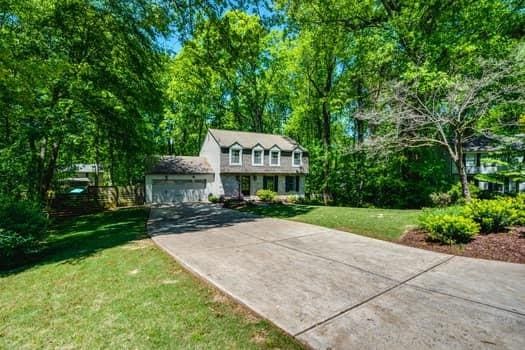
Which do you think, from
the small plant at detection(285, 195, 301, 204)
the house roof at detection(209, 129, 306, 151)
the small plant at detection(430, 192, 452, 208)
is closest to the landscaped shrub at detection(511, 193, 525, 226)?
the small plant at detection(430, 192, 452, 208)

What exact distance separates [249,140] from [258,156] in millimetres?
1660

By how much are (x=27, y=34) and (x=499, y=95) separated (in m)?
18.4

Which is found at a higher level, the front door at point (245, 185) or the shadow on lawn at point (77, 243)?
the front door at point (245, 185)

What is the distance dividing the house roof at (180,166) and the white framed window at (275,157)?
211 inches

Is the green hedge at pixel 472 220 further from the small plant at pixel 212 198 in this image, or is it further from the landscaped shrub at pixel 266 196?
the small plant at pixel 212 198

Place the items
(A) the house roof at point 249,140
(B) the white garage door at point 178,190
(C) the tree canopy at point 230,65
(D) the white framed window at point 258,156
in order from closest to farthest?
(C) the tree canopy at point 230,65 < (B) the white garage door at point 178,190 < (A) the house roof at point 249,140 < (D) the white framed window at point 258,156

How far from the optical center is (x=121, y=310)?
3607 millimetres

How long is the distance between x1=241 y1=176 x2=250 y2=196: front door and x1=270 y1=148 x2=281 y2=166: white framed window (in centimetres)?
257

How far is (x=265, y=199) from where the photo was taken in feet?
66.3

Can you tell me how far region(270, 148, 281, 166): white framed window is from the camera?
2244cm

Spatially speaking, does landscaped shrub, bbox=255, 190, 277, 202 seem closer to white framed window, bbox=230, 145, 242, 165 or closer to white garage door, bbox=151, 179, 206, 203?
white framed window, bbox=230, 145, 242, 165

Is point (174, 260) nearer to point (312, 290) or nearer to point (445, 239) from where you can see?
point (312, 290)

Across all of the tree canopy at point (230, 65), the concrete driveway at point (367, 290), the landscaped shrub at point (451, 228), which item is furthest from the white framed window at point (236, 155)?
the landscaped shrub at point (451, 228)

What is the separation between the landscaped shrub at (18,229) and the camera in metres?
6.18
